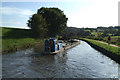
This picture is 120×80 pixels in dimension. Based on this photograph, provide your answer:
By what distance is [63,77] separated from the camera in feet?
46.6

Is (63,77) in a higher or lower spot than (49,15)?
lower

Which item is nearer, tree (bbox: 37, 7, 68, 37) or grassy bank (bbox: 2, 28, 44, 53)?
grassy bank (bbox: 2, 28, 44, 53)

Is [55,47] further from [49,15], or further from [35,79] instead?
[49,15]

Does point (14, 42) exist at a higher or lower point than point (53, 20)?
lower

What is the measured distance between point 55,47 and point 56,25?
134ft

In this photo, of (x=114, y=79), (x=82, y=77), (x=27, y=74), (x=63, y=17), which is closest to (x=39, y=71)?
(x=27, y=74)

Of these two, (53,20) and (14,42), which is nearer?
(14,42)

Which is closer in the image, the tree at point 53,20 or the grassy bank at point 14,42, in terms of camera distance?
the grassy bank at point 14,42

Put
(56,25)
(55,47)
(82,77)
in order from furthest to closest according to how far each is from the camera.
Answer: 1. (56,25)
2. (55,47)
3. (82,77)

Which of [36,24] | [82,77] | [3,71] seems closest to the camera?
[82,77]

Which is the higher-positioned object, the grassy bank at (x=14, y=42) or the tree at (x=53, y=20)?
the tree at (x=53, y=20)

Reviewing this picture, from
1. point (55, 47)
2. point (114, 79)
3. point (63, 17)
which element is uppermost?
point (63, 17)

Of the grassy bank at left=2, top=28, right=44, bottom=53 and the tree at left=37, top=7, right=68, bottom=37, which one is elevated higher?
the tree at left=37, top=7, right=68, bottom=37

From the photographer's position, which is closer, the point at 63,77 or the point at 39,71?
the point at 63,77
